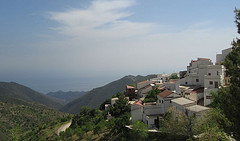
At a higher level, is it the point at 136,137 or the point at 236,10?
the point at 236,10

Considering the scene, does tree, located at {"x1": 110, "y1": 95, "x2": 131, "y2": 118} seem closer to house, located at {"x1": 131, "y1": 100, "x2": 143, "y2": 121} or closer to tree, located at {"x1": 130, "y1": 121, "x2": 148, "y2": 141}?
house, located at {"x1": 131, "y1": 100, "x2": 143, "y2": 121}

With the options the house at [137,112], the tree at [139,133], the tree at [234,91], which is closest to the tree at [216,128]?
the tree at [234,91]

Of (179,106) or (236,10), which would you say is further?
(179,106)

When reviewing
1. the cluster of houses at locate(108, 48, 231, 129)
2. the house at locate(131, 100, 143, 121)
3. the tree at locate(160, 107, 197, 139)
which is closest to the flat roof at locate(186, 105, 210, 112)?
the cluster of houses at locate(108, 48, 231, 129)

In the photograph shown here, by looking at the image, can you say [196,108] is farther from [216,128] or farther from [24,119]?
[24,119]

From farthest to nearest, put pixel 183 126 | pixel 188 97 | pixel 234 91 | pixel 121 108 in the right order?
pixel 121 108 → pixel 188 97 → pixel 183 126 → pixel 234 91

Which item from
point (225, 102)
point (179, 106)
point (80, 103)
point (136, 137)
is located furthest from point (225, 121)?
point (80, 103)

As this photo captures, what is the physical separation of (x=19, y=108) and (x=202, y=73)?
83.2 meters

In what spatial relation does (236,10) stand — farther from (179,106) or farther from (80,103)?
(80,103)

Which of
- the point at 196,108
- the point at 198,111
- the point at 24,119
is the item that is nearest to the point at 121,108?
the point at 196,108

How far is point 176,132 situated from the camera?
2230 centimetres

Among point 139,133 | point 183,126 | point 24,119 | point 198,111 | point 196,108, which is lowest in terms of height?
point 24,119

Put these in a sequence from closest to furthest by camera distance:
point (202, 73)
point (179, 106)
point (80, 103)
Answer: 1. point (179, 106)
2. point (202, 73)
3. point (80, 103)

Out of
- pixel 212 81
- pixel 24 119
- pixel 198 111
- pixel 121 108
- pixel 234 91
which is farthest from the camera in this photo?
pixel 24 119
